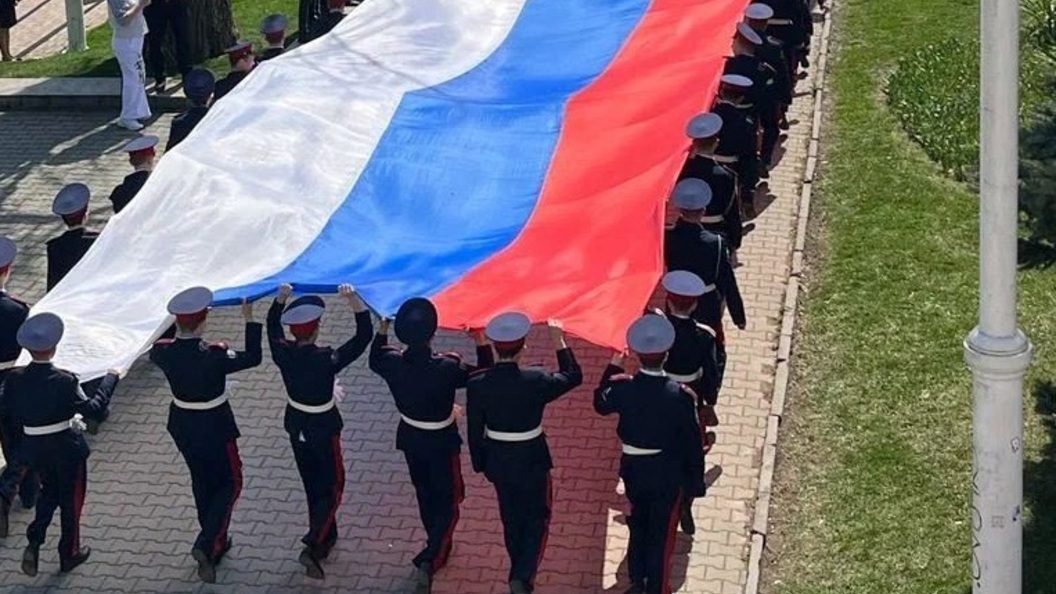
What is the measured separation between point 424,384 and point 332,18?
5.15m

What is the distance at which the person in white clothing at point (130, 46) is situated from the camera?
12.7m

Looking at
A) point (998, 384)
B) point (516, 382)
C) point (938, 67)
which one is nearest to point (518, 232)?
point (516, 382)

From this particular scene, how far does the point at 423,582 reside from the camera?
23.4 feet

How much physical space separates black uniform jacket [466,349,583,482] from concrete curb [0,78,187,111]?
747 centimetres

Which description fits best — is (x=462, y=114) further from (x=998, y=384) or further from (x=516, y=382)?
(x=998, y=384)

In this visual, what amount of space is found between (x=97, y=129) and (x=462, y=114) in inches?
212

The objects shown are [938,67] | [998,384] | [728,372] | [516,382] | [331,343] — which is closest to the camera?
[998,384]

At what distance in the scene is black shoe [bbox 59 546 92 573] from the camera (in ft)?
24.5

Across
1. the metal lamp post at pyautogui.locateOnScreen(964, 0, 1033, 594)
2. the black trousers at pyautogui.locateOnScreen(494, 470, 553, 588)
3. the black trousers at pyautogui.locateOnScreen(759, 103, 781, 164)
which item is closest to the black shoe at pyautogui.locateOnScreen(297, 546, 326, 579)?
the black trousers at pyautogui.locateOnScreen(494, 470, 553, 588)

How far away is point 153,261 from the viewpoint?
7.43 metres

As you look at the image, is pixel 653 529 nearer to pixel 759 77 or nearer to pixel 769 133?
pixel 759 77

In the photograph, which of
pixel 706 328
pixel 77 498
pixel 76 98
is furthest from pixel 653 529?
pixel 76 98

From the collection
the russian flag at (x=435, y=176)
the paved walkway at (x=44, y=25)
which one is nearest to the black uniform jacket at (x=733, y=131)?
the russian flag at (x=435, y=176)

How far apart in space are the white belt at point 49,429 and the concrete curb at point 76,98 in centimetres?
680
